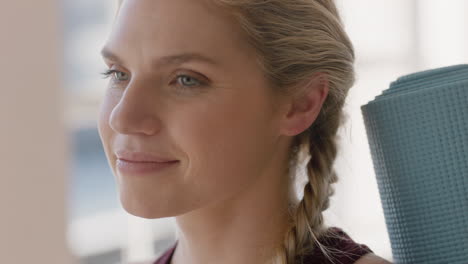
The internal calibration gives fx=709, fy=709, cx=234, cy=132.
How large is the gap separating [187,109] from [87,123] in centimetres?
209

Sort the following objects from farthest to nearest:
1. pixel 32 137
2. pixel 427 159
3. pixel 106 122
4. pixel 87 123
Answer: pixel 87 123 < pixel 32 137 < pixel 106 122 < pixel 427 159

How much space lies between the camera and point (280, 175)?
4.71ft

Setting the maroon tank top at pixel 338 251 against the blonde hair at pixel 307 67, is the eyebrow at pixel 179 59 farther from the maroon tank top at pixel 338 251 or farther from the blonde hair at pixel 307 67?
the maroon tank top at pixel 338 251

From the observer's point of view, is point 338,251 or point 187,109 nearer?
point 187,109

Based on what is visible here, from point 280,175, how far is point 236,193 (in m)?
0.12

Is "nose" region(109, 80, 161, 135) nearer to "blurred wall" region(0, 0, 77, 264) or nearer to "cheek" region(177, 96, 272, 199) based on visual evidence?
"cheek" region(177, 96, 272, 199)

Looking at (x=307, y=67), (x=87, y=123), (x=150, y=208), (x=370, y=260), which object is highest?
(x=87, y=123)

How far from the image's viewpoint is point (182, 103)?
4.16ft

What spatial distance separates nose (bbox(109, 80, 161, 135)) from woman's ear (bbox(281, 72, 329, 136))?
0.90 ft

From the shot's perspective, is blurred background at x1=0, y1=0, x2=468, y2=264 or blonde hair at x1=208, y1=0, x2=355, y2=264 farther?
blurred background at x1=0, y1=0, x2=468, y2=264

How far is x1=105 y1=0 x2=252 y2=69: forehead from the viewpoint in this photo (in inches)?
49.1

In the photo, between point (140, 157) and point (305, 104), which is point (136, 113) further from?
point (305, 104)

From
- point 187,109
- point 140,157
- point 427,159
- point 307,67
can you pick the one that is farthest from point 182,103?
point 427,159

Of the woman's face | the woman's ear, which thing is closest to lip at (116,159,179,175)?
the woman's face
